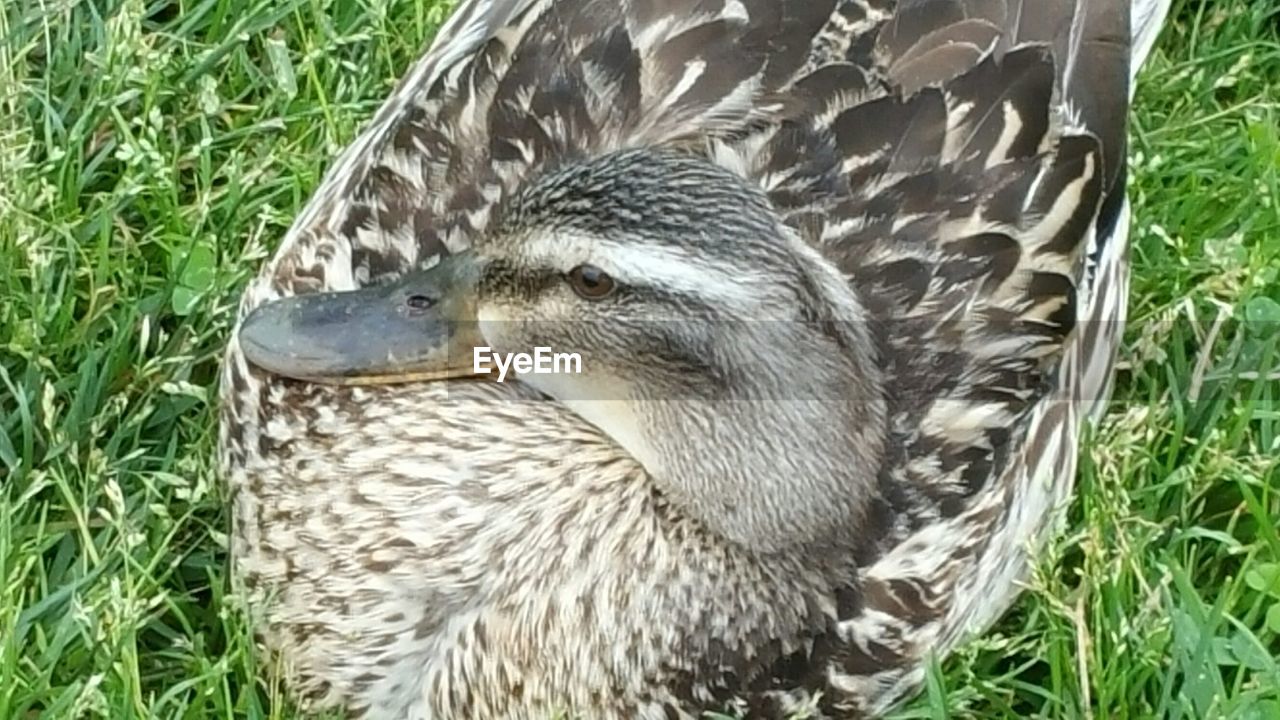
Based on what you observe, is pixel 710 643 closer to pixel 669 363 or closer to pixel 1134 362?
pixel 669 363

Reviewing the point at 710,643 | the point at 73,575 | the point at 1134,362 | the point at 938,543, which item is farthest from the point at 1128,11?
the point at 73,575

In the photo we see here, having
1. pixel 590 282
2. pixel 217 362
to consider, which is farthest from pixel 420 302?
pixel 217 362

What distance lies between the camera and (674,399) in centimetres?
227

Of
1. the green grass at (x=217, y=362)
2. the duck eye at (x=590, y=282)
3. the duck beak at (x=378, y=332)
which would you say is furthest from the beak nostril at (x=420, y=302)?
the green grass at (x=217, y=362)

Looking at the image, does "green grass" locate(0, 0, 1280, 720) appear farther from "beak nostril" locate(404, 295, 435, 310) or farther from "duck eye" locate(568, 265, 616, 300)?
"duck eye" locate(568, 265, 616, 300)

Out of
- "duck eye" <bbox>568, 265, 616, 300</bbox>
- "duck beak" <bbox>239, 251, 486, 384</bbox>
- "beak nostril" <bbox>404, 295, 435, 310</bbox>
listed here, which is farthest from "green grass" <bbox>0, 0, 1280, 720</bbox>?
"duck eye" <bbox>568, 265, 616, 300</bbox>

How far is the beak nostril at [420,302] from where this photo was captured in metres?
2.31

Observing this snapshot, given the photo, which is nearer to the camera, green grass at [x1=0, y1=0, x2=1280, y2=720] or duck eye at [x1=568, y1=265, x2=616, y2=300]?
duck eye at [x1=568, y1=265, x2=616, y2=300]

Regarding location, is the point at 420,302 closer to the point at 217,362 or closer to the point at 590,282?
the point at 590,282

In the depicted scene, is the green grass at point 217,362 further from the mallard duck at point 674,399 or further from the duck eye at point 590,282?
the duck eye at point 590,282

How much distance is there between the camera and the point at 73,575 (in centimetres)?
254

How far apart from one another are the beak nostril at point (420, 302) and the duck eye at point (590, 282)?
20 centimetres

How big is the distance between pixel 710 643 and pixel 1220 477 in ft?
2.45

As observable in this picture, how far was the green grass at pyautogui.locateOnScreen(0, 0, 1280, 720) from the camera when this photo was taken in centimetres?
246
